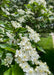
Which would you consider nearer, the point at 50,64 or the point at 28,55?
the point at 28,55

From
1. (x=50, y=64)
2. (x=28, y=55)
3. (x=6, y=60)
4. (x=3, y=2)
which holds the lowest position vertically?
(x=50, y=64)

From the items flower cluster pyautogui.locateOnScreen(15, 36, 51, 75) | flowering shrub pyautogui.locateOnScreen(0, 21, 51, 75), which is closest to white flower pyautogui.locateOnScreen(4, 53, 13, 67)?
flowering shrub pyautogui.locateOnScreen(0, 21, 51, 75)

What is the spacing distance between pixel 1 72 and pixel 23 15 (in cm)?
141

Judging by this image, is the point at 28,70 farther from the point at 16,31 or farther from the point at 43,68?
the point at 16,31

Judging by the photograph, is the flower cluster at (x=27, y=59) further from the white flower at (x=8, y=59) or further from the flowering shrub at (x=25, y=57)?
the white flower at (x=8, y=59)

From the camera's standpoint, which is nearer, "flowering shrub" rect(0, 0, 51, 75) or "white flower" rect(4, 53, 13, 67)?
"flowering shrub" rect(0, 0, 51, 75)

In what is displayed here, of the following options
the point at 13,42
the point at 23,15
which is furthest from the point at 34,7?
the point at 13,42

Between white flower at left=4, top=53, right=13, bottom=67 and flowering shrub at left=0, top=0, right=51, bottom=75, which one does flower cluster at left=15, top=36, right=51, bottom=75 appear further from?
white flower at left=4, top=53, right=13, bottom=67

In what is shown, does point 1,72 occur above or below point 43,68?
below

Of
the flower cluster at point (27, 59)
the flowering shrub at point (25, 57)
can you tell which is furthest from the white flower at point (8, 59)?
the flower cluster at point (27, 59)

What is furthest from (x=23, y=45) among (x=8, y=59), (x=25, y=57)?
(x=8, y=59)

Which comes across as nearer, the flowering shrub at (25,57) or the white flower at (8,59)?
the flowering shrub at (25,57)

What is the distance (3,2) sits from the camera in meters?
2.61

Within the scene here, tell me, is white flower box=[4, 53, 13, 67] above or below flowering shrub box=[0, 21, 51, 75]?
below
